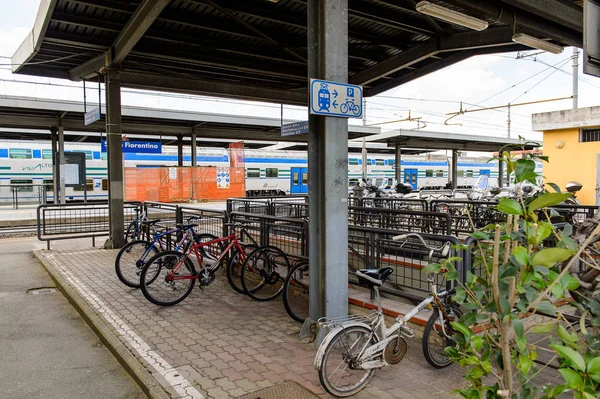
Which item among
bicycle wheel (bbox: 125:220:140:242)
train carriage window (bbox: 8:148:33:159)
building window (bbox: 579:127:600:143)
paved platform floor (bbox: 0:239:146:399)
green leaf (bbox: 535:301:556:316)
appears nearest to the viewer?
green leaf (bbox: 535:301:556:316)

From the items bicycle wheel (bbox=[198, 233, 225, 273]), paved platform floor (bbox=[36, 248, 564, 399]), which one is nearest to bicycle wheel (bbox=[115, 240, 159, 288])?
paved platform floor (bbox=[36, 248, 564, 399])

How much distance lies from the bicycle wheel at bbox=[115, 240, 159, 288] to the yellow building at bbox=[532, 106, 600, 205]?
13.1 metres

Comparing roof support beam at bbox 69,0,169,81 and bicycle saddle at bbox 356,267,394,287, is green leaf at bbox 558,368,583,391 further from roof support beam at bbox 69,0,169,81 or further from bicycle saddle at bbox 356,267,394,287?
roof support beam at bbox 69,0,169,81

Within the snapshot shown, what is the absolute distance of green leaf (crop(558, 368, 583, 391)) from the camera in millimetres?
1373

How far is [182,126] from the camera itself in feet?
81.0

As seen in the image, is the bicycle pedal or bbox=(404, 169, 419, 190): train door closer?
the bicycle pedal

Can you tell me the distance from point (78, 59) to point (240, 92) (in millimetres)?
3924

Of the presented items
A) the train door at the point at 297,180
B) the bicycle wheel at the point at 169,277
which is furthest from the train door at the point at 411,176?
the bicycle wheel at the point at 169,277

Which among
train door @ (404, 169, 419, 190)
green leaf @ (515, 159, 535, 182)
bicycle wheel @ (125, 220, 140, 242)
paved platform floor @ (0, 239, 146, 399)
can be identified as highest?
train door @ (404, 169, 419, 190)

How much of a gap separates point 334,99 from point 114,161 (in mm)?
7593

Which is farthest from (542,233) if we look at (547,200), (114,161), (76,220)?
(76,220)

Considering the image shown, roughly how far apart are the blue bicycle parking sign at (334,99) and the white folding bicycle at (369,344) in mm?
1628

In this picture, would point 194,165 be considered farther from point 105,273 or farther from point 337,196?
point 337,196

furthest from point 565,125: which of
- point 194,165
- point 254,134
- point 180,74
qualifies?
point 194,165
